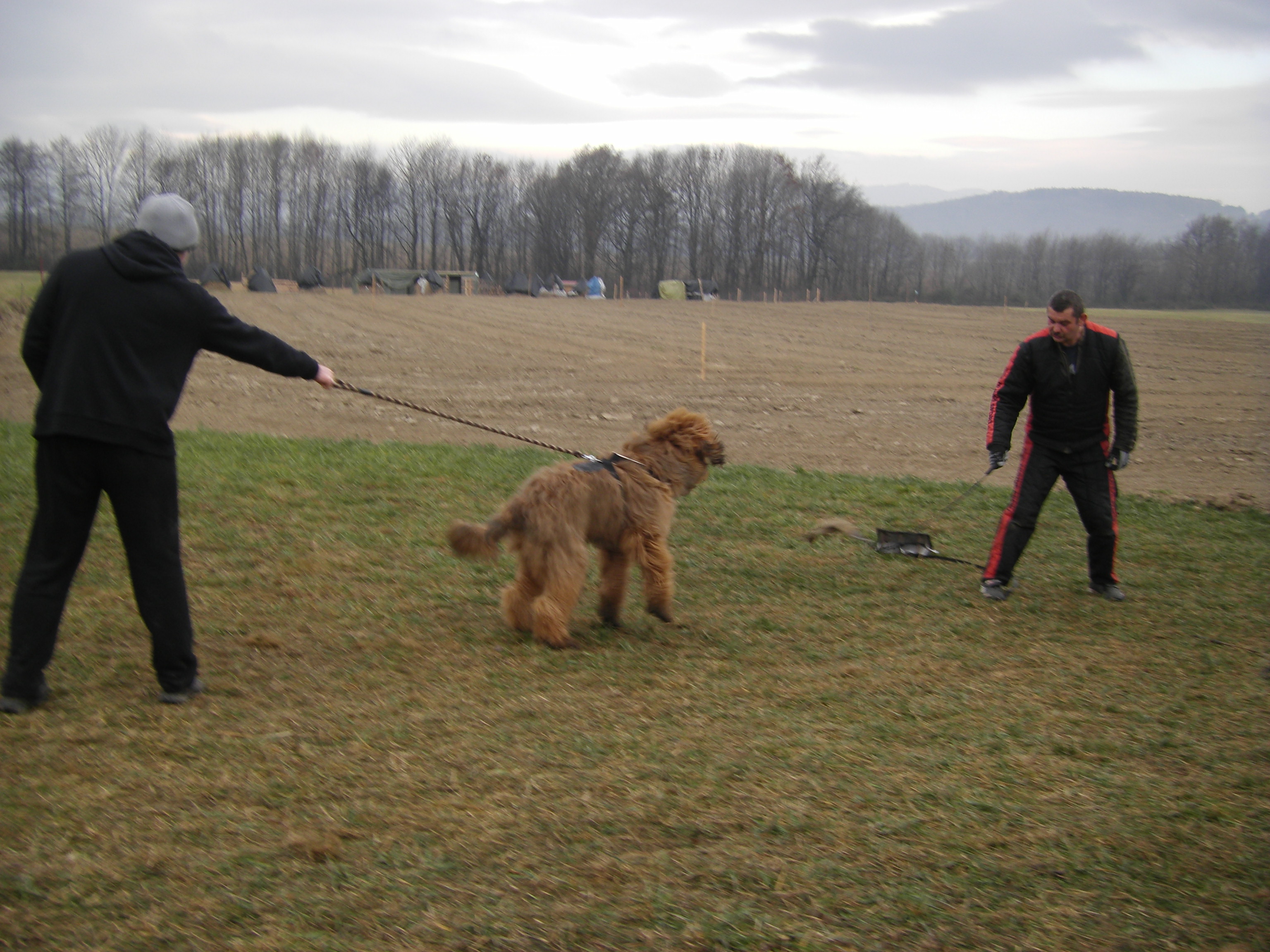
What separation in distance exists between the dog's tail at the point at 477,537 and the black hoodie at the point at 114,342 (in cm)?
164

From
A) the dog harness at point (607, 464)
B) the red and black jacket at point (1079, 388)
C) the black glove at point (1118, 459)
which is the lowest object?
the dog harness at point (607, 464)

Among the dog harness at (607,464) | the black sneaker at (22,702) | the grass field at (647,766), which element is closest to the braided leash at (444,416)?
the dog harness at (607,464)

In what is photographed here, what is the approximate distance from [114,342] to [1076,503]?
6.07m

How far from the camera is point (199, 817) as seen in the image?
3.24 meters

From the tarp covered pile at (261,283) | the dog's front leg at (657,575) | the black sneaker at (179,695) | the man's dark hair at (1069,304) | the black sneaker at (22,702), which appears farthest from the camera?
the tarp covered pile at (261,283)

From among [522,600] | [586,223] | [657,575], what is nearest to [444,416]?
[522,600]

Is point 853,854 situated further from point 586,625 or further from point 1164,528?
point 1164,528

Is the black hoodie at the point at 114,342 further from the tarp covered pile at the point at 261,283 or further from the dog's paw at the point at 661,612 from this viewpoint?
the tarp covered pile at the point at 261,283

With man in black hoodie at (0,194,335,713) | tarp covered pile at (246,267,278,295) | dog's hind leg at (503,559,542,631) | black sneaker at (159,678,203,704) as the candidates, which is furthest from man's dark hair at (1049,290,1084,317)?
tarp covered pile at (246,267,278,295)

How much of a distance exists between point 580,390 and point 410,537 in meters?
10.6

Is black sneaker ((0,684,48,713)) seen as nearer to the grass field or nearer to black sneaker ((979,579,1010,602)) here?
the grass field

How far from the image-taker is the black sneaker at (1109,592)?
661 centimetres

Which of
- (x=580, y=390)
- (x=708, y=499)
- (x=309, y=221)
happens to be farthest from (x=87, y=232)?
(x=708, y=499)

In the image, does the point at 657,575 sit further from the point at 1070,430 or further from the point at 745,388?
the point at 745,388
